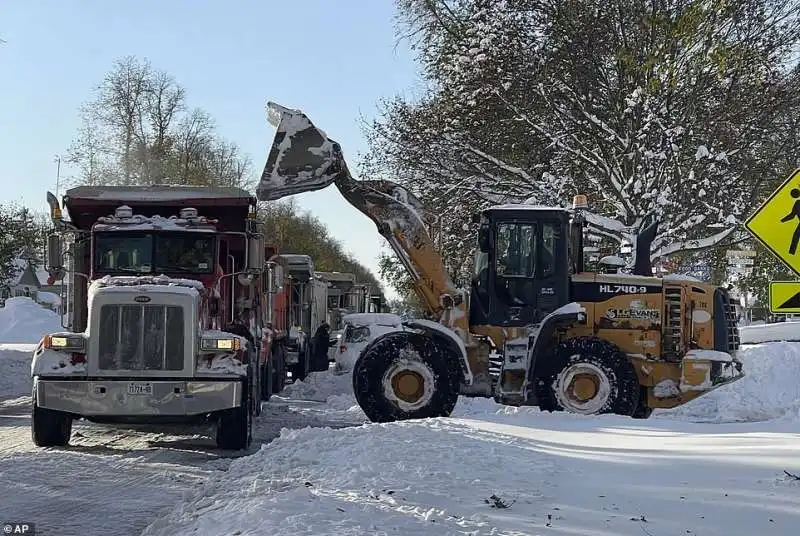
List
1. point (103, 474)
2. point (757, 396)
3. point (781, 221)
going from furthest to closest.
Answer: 1. point (757, 396)
2. point (103, 474)
3. point (781, 221)

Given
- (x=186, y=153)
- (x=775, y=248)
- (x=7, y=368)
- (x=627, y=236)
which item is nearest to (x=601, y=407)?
(x=775, y=248)

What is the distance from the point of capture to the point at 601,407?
44.4 ft

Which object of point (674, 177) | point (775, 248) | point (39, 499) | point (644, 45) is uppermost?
point (644, 45)

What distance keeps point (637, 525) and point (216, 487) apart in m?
3.98

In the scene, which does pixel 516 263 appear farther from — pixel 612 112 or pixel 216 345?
pixel 612 112

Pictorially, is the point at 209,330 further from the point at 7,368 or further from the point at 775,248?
the point at 7,368

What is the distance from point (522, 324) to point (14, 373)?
1514cm

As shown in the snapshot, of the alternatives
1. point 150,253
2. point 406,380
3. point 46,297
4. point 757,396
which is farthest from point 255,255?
point 46,297

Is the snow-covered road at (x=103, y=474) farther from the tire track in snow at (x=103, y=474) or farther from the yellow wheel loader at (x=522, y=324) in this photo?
the yellow wheel loader at (x=522, y=324)

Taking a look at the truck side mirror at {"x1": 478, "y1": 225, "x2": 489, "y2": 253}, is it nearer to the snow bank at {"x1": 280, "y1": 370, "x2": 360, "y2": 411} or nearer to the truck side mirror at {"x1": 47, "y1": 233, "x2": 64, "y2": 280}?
the snow bank at {"x1": 280, "y1": 370, "x2": 360, "y2": 411}

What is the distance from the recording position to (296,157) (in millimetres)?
13914

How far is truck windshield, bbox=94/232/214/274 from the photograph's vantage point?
1321cm

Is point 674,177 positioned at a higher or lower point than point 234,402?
higher

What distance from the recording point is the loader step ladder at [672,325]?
14164mm
